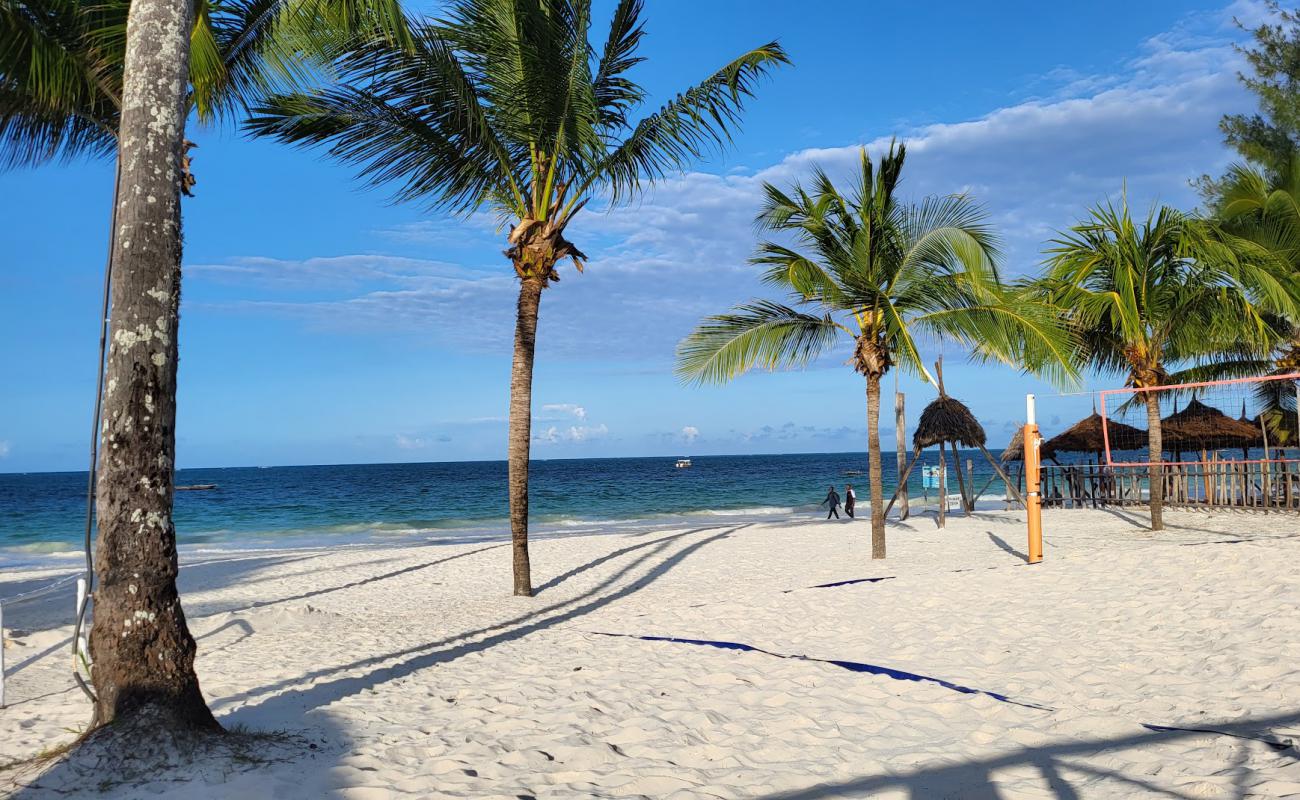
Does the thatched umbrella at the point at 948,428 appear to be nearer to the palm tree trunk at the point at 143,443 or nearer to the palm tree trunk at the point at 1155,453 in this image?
the palm tree trunk at the point at 1155,453

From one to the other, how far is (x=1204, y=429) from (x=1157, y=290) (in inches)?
432

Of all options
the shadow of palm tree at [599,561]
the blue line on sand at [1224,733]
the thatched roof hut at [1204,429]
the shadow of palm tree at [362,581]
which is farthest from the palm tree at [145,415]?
the thatched roof hut at [1204,429]

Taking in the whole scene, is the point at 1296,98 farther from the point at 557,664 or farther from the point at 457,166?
the point at 557,664

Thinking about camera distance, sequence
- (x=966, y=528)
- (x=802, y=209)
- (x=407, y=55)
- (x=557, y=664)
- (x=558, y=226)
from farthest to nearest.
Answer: (x=966, y=528) < (x=802, y=209) < (x=558, y=226) < (x=407, y=55) < (x=557, y=664)

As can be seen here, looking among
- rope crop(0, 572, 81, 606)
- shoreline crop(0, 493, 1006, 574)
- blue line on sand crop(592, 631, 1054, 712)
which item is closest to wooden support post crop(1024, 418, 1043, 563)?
blue line on sand crop(592, 631, 1054, 712)

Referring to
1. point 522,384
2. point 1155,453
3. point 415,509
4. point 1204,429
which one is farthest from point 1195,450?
point 415,509

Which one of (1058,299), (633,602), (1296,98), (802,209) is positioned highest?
(1296,98)

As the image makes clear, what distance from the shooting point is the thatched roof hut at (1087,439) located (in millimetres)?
23125

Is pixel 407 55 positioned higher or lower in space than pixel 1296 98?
lower

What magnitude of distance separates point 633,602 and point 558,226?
4642 mm

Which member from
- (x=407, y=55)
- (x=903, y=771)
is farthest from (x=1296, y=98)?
(x=903, y=771)

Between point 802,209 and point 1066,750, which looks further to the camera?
point 802,209

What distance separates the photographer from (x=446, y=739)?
15.1ft

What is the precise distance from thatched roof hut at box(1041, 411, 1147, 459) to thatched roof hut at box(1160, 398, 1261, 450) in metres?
0.91
